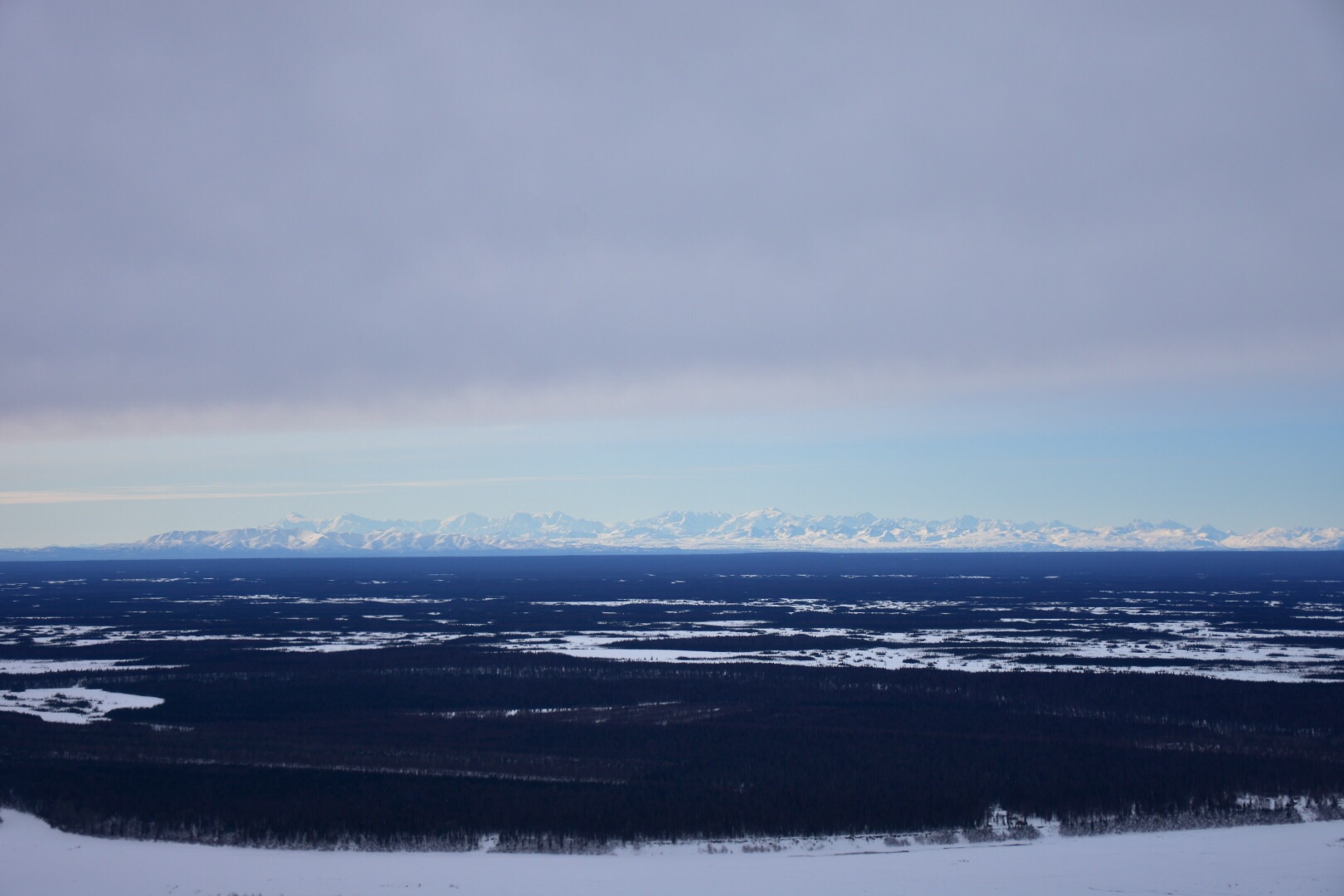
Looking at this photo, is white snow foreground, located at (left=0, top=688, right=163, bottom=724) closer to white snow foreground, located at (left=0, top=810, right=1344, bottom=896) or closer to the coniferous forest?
the coniferous forest

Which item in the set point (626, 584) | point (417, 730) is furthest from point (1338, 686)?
point (626, 584)

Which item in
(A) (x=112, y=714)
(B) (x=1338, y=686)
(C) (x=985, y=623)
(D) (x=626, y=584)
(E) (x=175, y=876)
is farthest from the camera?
(D) (x=626, y=584)

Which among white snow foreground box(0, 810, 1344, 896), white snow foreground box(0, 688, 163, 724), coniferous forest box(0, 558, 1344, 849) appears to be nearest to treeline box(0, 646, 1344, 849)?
coniferous forest box(0, 558, 1344, 849)

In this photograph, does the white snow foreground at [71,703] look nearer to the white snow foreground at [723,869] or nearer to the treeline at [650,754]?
the treeline at [650,754]

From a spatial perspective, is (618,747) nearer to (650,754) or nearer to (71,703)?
(650,754)

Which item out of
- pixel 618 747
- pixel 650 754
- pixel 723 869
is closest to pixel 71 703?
pixel 618 747

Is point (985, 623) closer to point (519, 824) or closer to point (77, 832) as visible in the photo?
point (519, 824)
